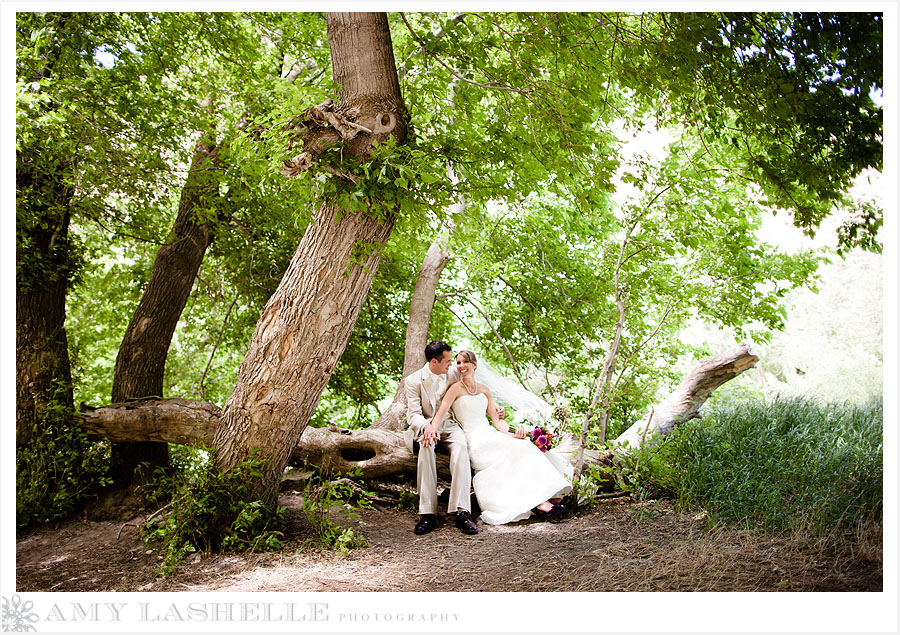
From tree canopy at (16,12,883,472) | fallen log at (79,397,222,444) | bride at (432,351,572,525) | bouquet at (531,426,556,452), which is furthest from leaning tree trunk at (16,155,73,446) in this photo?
bouquet at (531,426,556,452)

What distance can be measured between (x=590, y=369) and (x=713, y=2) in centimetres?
348

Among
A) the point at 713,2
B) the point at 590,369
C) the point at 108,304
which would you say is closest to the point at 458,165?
the point at 713,2

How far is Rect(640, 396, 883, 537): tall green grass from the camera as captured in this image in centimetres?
250

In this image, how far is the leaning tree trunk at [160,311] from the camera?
4.02 meters

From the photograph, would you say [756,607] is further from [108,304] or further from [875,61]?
[108,304]

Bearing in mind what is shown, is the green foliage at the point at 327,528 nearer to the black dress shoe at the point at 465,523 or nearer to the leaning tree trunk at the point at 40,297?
the black dress shoe at the point at 465,523

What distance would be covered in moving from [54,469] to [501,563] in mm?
2725

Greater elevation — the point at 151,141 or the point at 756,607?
the point at 151,141

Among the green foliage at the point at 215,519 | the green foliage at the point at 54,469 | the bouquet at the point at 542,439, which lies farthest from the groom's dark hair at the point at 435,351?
the green foliage at the point at 54,469

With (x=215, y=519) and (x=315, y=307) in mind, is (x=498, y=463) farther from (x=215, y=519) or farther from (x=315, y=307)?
(x=215, y=519)

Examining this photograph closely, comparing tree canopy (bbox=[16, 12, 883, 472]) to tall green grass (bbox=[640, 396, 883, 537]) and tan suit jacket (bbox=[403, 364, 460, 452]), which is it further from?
tan suit jacket (bbox=[403, 364, 460, 452])

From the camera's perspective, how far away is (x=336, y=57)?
3.00 metres

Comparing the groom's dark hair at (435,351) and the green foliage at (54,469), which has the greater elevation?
the groom's dark hair at (435,351)

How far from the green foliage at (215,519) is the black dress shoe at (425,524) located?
78 cm
